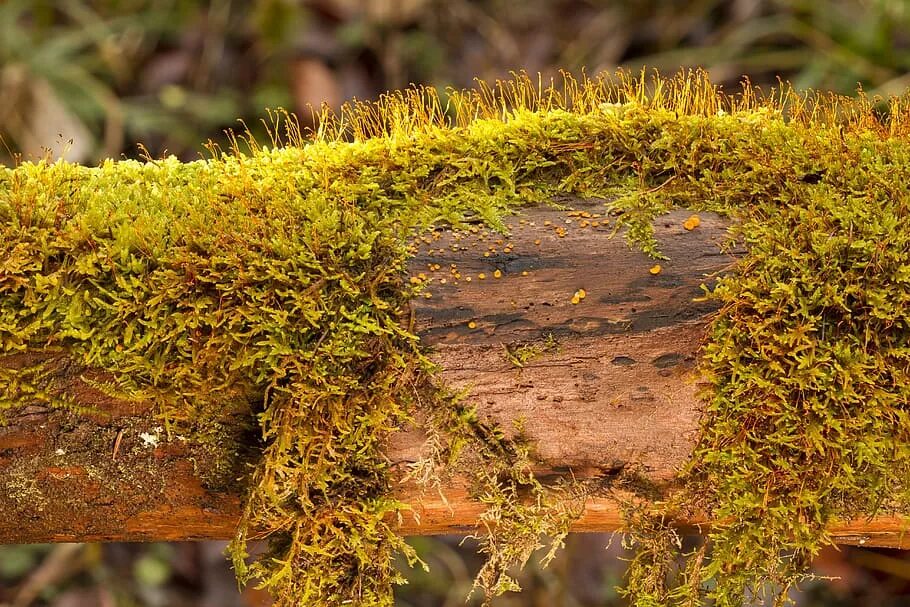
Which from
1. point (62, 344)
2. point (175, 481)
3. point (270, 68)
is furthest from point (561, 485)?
point (270, 68)

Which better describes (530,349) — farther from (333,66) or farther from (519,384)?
(333,66)

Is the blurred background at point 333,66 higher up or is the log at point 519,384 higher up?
the log at point 519,384

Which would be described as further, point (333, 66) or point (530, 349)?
point (333, 66)

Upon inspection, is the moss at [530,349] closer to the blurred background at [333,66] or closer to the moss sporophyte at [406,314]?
the moss sporophyte at [406,314]

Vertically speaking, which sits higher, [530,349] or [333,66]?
[530,349]

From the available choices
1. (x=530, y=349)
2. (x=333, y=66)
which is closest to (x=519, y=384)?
(x=530, y=349)

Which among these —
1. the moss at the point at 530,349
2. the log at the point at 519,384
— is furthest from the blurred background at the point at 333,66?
the moss at the point at 530,349

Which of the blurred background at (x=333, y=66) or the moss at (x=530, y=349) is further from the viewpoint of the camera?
the blurred background at (x=333, y=66)
